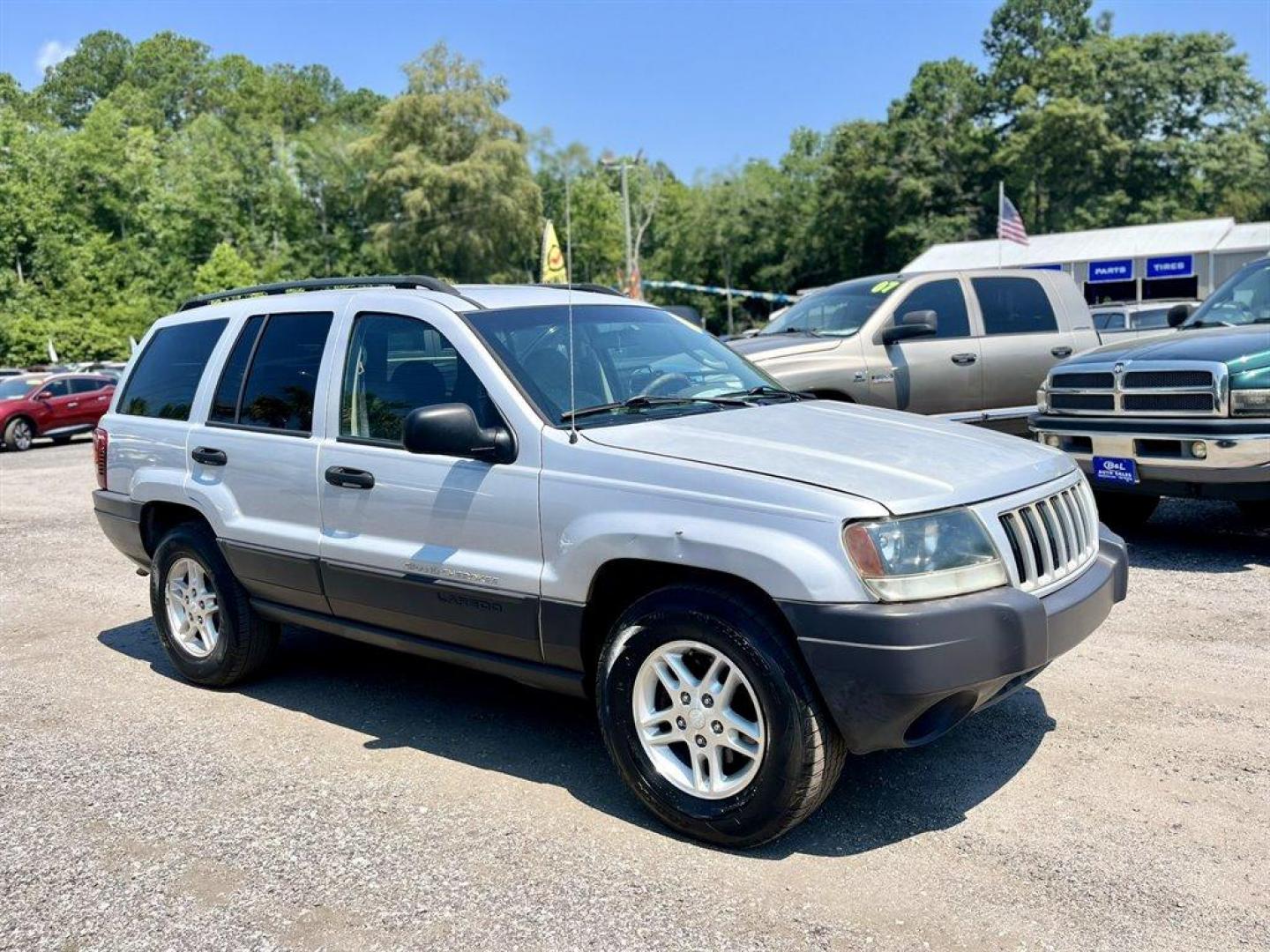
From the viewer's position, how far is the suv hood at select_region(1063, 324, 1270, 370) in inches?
267

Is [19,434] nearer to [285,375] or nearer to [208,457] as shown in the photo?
[208,457]

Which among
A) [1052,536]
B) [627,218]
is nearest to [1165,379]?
[1052,536]

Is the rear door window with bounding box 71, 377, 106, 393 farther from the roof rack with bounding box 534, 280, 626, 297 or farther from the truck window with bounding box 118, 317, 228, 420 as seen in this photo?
the roof rack with bounding box 534, 280, 626, 297

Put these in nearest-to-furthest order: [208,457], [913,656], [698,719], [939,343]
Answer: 1. [913,656]
2. [698,719]
3. [208,457]
4. [939,343]

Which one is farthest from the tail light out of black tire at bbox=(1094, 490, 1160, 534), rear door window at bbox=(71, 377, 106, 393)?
rear door window at bbox=(71, 377, 106, 393)

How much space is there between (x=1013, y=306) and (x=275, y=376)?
23.5ft

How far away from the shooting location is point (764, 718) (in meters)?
3.42

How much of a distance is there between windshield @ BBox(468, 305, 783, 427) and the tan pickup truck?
164 inches

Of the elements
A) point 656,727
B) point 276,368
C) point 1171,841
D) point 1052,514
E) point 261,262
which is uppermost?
point 261,262

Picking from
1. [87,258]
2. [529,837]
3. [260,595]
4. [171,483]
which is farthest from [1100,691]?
[87,258]

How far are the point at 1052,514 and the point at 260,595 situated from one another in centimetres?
351

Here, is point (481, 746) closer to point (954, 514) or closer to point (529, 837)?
point (529, 837)

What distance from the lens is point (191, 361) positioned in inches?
222

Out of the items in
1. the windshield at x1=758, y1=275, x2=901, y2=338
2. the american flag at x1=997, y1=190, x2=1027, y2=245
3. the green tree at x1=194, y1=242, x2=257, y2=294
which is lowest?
the windshield at x1=758, y1=275, x2=901, y2=338
